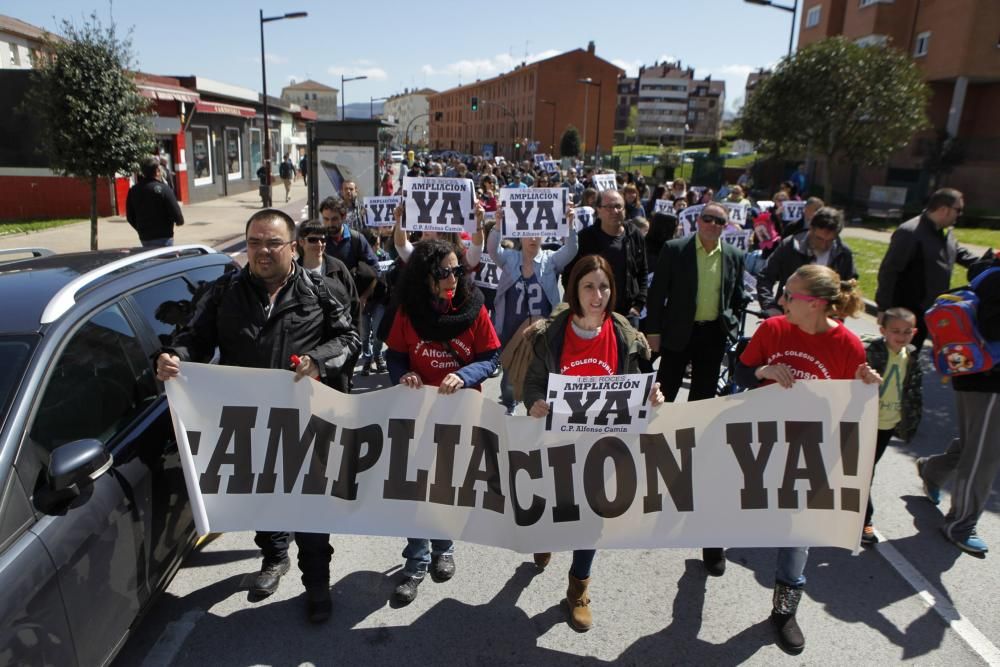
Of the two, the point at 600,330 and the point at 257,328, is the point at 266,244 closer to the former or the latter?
the point at 257,328

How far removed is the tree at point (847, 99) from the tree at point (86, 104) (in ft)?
74.9

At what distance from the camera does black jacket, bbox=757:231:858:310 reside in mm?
5727

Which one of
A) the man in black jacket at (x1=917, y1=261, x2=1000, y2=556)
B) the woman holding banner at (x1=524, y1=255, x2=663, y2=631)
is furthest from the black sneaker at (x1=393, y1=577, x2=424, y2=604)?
the man in black jacket at (x1=917, y1=261, x2=1000, y2=556)

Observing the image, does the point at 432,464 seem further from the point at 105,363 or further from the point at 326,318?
the point at 105,363

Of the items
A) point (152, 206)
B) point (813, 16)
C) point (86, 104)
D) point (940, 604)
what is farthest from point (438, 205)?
point (813, 16)

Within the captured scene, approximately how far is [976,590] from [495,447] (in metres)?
2.98

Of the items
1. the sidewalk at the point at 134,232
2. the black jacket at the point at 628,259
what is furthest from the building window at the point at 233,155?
the black jacket at the point at 628,259

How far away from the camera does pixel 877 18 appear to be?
115 ft

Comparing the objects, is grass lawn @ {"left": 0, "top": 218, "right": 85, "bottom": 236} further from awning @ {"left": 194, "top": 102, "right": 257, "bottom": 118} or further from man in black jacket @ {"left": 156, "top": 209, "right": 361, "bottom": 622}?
man in black jacket @ {"left": 156, "top": 209, "right": 361, "bottom": 622}

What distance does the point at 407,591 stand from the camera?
12.2 ft

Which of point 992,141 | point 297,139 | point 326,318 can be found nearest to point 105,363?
point 326,318

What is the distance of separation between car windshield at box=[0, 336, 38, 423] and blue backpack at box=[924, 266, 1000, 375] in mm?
4846

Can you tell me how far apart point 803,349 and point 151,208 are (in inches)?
370

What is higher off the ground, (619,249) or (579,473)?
(619,249)
